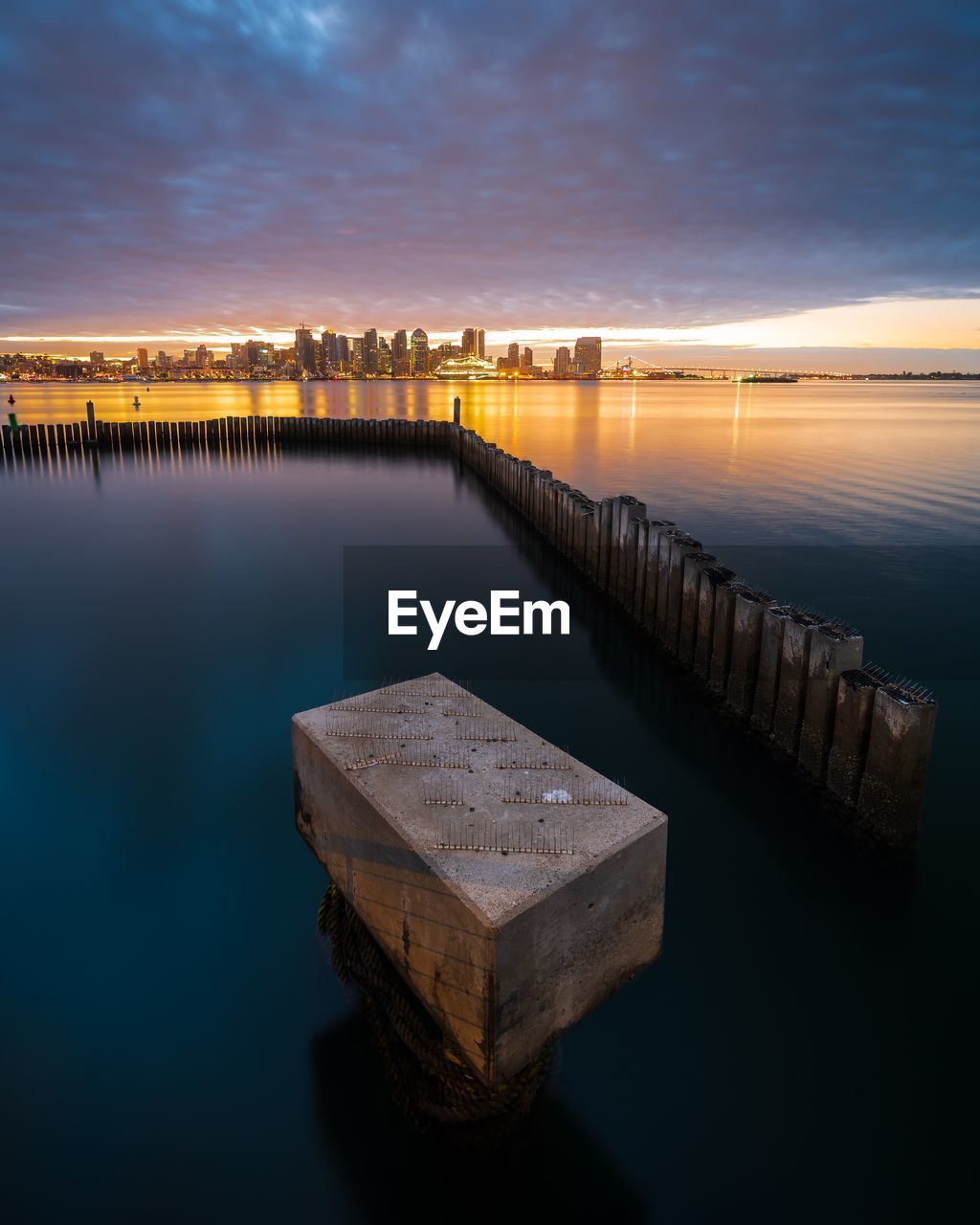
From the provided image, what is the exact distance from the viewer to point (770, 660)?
9.24 m

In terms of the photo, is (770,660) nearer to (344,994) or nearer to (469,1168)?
(344,994)

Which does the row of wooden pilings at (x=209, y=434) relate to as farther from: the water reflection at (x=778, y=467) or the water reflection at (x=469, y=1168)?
the water reflection at (x=469, y=1168)

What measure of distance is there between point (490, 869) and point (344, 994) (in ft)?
10.3

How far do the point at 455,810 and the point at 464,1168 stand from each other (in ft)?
7.90

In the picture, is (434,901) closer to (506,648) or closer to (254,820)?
(254,820)

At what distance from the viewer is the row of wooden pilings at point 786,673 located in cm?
743

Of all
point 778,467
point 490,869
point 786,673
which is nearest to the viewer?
point 490,869

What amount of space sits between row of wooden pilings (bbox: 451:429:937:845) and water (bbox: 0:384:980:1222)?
53 centimetres

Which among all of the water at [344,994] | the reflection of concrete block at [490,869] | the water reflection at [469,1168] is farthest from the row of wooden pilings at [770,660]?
the water reflection at [469,1168]

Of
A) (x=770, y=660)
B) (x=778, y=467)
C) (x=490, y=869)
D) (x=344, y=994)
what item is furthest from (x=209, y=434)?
(x=490, y=869)

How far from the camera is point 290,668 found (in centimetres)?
1301

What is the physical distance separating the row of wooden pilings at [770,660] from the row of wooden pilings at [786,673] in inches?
0.6

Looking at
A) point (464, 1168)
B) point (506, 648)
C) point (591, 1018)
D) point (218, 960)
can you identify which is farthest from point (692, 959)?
point (506, 648)

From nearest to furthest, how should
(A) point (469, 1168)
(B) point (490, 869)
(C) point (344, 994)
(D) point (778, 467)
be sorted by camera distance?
1. (B) point (490, 869)
2. (A) point (469, 1168)
3. (C) point (344, 994)
4. (D) point (778, 467)
